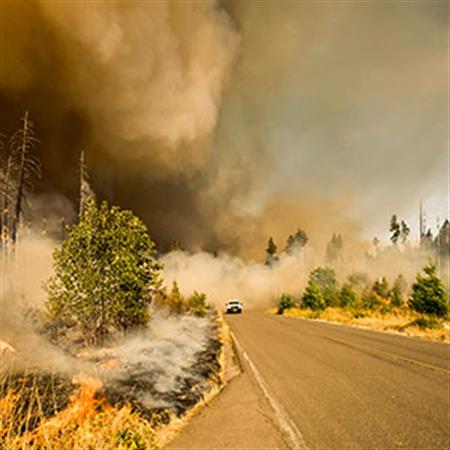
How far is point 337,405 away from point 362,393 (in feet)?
3.57

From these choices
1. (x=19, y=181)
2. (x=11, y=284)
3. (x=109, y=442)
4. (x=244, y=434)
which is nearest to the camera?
(x=109, y=442)

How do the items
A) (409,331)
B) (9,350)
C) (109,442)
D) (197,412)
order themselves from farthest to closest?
(409,331), (9,350), (197,412), (109,442)

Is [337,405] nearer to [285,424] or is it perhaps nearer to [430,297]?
[285,424]

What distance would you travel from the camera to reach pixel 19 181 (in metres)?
23.5

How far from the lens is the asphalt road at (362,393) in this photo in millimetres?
5184

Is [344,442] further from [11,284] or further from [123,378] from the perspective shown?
[11,284]

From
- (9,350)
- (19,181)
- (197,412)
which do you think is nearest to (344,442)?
(197,412)

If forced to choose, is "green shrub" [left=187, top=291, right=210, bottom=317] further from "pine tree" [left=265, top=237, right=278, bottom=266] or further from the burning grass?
"pine tree" [left=265, top=237, right=278, bottom=266]

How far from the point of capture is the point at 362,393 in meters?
7.45

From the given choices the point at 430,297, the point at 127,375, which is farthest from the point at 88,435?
the point at 430,297

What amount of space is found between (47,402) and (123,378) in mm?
2411

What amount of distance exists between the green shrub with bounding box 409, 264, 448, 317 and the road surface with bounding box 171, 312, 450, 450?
59.9 ft

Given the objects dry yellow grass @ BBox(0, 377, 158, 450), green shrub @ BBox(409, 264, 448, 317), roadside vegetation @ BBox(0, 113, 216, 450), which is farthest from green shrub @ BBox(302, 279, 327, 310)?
dry yellow grass @ BBox(0, 377, 158, 450)

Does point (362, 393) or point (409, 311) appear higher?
point (409, 311)
